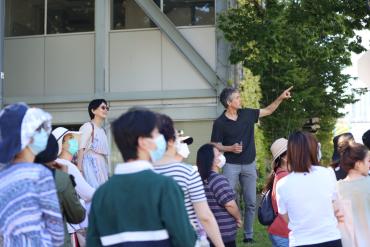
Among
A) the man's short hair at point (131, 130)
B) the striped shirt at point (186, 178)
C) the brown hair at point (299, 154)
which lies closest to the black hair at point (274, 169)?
the brown hair at point (299, 154)

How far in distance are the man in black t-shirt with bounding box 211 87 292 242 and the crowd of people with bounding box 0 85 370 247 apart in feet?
5.70

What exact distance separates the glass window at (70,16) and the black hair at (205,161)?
11500 mm

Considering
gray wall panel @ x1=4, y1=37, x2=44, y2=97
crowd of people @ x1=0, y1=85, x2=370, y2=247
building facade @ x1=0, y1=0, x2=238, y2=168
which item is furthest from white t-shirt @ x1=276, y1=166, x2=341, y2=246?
gray wall panel @ x1=4, y1=37, x2=44, y2=97

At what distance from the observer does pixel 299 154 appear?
4363mm

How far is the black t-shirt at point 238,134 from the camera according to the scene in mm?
7641

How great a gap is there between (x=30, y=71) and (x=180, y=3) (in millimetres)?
4816

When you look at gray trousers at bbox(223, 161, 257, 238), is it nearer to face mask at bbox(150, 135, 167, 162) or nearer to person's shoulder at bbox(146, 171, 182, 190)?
face mask at bbox(150, 135, 167, 162)

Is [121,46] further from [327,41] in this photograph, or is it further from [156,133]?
[156,133]

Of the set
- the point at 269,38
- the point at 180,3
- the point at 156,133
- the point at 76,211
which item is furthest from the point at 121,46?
the point at 156,133

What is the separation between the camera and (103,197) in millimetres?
3010

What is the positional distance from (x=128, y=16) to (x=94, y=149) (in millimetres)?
9117

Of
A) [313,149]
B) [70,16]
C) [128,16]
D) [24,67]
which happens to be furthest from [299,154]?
[24,67]

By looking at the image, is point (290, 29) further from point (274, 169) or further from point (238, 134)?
point (274, 169)

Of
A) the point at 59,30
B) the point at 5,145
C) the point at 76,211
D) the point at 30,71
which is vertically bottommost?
the point at 76,211
